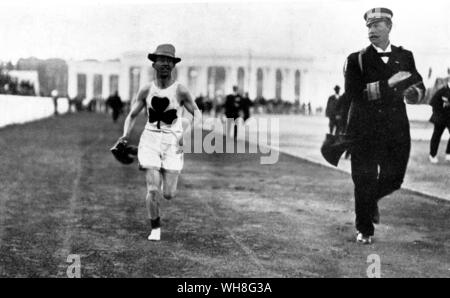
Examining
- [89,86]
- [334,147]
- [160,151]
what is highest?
[334,147]

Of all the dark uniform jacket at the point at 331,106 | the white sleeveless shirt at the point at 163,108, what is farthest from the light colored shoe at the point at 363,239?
the dark uniform jacket at the point at 331,106

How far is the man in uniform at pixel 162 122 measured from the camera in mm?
6617

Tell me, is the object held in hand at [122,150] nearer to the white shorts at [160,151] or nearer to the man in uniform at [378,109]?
the white shorts at [160,151]

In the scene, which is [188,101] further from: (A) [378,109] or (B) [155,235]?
(A) [378,109]

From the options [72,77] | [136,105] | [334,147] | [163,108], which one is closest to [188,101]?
[163,108]

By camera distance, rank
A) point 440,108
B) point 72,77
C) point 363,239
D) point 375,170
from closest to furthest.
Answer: point 375,170 → point 363,239 → point 440,108 → point 72,77

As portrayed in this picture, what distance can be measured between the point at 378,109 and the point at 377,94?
138 mm

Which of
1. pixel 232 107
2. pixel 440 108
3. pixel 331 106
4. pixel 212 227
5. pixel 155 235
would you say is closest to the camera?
pixel 155 235

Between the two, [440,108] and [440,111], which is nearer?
[440,108]

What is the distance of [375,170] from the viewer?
668 cm

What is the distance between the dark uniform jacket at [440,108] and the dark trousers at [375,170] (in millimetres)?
1722

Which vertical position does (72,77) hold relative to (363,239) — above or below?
below

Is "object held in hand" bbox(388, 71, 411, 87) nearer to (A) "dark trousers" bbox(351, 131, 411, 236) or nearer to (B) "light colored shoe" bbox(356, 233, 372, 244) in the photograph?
(A) "dark trousers" bbox(351, 131, 411, 236)

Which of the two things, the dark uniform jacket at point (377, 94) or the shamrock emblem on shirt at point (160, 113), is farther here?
the shamrock emblem on shirt at point (160, 113)
